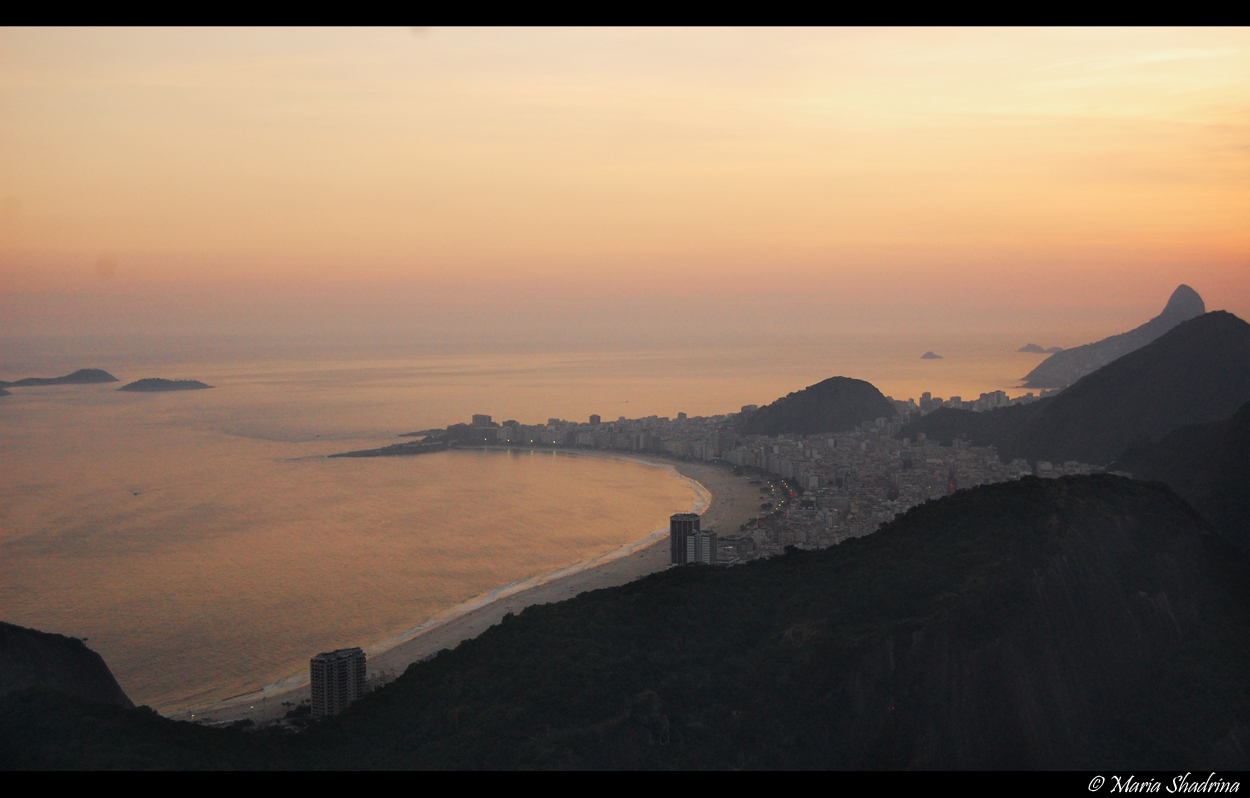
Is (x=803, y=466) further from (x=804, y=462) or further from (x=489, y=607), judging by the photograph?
(x=489, y=607)

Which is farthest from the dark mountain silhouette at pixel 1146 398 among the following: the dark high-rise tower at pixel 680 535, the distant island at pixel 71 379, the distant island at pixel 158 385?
the distant island at pixel 71 379

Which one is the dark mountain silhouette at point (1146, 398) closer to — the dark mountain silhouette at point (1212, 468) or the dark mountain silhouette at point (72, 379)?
the dark mountain silhouette at point (1212, 468)

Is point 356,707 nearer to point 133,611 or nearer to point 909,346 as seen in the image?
point 133,611

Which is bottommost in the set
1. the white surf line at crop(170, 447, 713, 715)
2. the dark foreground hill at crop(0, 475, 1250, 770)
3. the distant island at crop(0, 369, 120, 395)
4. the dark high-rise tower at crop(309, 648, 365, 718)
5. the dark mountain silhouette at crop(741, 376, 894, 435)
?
the white surf line at crop(170, 447, 713, 715)

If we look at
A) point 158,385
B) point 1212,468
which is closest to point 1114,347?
point 1212,468

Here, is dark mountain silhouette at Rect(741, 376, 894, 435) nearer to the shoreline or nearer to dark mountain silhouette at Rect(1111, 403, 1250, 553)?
the shoreline

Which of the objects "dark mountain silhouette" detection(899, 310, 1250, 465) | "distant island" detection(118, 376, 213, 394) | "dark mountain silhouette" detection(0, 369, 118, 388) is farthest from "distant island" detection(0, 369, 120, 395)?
"dark mountain silhouette" detection(899, 310, 1250, 465)
